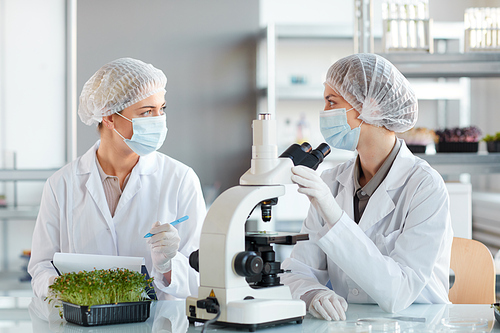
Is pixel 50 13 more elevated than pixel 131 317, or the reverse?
pixel 50 13

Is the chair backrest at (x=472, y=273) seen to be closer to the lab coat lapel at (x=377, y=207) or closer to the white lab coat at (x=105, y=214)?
the lab coat lapel at (x=377, y=207)

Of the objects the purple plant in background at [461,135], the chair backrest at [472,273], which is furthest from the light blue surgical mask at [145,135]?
the purple plant in background at [461,135]

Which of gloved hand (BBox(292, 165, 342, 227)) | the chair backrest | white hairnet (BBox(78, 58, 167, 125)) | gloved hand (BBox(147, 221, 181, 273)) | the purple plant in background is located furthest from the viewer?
the purple plant in background

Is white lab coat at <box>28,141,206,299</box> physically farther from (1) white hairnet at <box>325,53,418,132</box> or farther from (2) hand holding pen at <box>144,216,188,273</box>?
(1) white hairnet at <box>325,53,418,132</box>

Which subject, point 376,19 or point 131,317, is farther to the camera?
point 376,19

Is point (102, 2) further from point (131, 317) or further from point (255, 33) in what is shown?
point (131, 317)

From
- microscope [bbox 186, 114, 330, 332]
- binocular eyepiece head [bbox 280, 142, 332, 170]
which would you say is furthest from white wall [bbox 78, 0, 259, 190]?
microscope [bbox 186, 114, 330, 332]

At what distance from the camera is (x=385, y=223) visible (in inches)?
63.4

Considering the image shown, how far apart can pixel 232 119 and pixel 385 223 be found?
2621mm

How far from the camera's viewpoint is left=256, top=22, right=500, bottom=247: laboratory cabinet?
275cm

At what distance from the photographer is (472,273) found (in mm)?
1805

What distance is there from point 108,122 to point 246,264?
3.40ft

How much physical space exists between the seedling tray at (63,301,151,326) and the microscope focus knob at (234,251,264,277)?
0.28m

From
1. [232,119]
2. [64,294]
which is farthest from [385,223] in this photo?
[232,119]
